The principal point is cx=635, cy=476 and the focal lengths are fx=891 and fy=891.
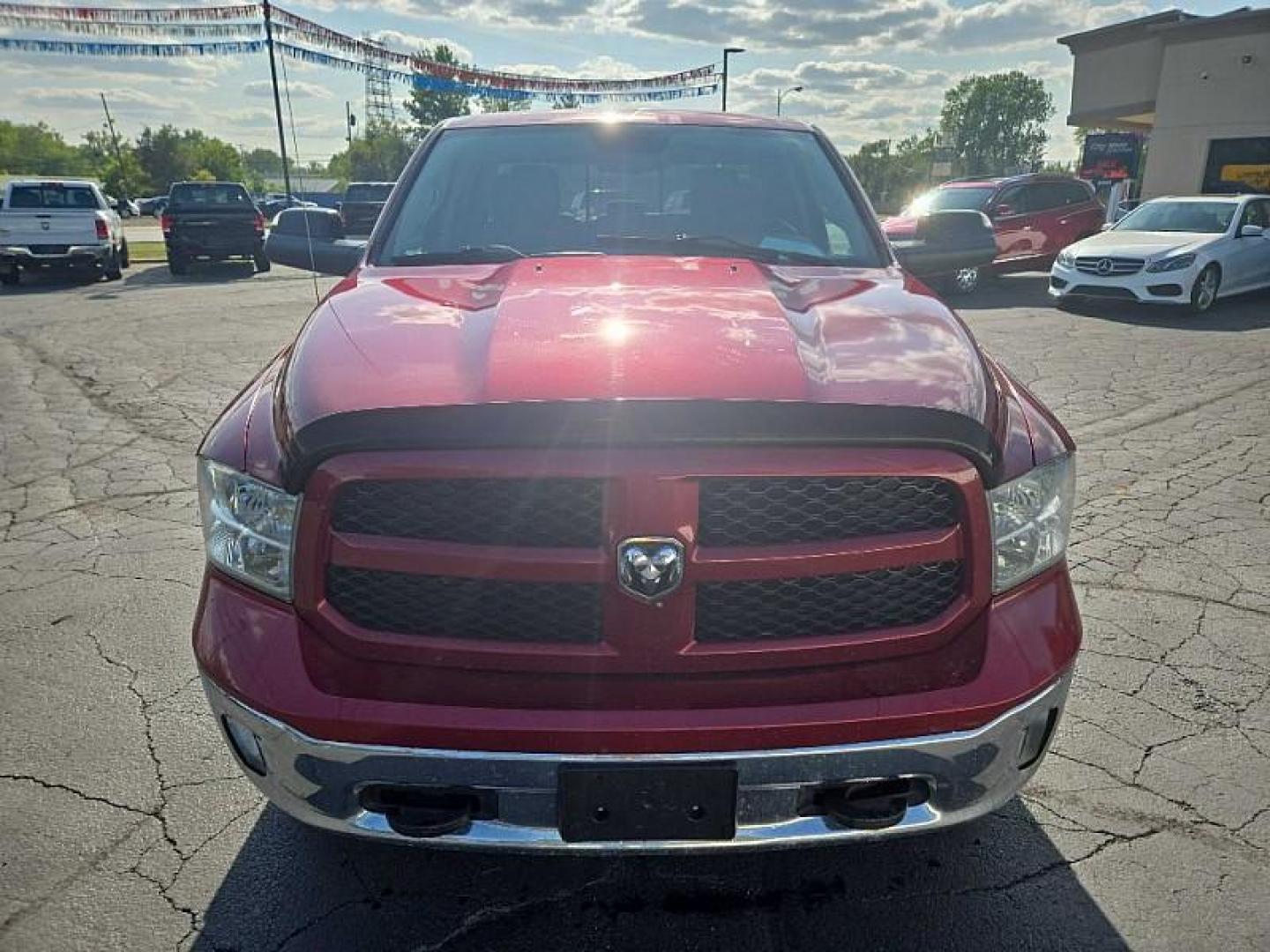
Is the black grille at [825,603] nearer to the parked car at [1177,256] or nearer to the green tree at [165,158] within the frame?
the parked car at [1177,256]

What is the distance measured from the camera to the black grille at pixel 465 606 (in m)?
1.65

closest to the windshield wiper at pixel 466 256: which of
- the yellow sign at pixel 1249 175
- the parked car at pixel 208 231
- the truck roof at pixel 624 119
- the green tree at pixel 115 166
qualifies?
the truck roof at pixel 624 119

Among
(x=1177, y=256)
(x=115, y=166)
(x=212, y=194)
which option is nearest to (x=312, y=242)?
(x=1177, y=256)

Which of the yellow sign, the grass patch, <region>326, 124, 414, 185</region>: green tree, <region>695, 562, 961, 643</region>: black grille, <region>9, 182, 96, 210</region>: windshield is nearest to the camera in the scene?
<region>695, 562, 961, 643</region>: black grille

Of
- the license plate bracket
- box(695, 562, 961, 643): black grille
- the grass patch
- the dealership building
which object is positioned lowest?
A: the grass patch

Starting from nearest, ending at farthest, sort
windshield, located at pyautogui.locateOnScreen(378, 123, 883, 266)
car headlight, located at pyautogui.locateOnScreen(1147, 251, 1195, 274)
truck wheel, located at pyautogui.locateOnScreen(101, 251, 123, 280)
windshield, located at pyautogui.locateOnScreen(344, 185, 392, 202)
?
windshield, located at pyautogui.locateOnScreen(378, 123, 883, 266) → car headlight, located at pyautogui.locateOnScreen(1147, 251, 1195, 274) → truck wheel, located at pyautogui.locateOnScreen(101, 251, 123, 280) → windshield, located at pyautogui.locateOnScreen(344, 185, 392, 202)

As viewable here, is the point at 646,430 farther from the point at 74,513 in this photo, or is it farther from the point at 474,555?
the point at 74,513

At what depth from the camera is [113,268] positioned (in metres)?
16.2

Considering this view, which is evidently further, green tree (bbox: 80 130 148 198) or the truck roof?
green tree (bbox: 80 130 148 198)

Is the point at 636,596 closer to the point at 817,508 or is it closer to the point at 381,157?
the point at 817,508

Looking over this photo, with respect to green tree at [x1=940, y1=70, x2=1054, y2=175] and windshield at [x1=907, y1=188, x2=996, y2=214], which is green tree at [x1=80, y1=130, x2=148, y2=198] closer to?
windshield at [x1=907, y1=188, x2=996, y2=214]

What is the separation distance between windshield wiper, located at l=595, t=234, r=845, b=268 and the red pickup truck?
105cm

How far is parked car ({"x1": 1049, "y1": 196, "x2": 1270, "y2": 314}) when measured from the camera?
1107 cm

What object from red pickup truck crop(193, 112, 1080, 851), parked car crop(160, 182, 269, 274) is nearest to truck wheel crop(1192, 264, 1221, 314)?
red pickup truck crop(193, 112, 1080, 851)
